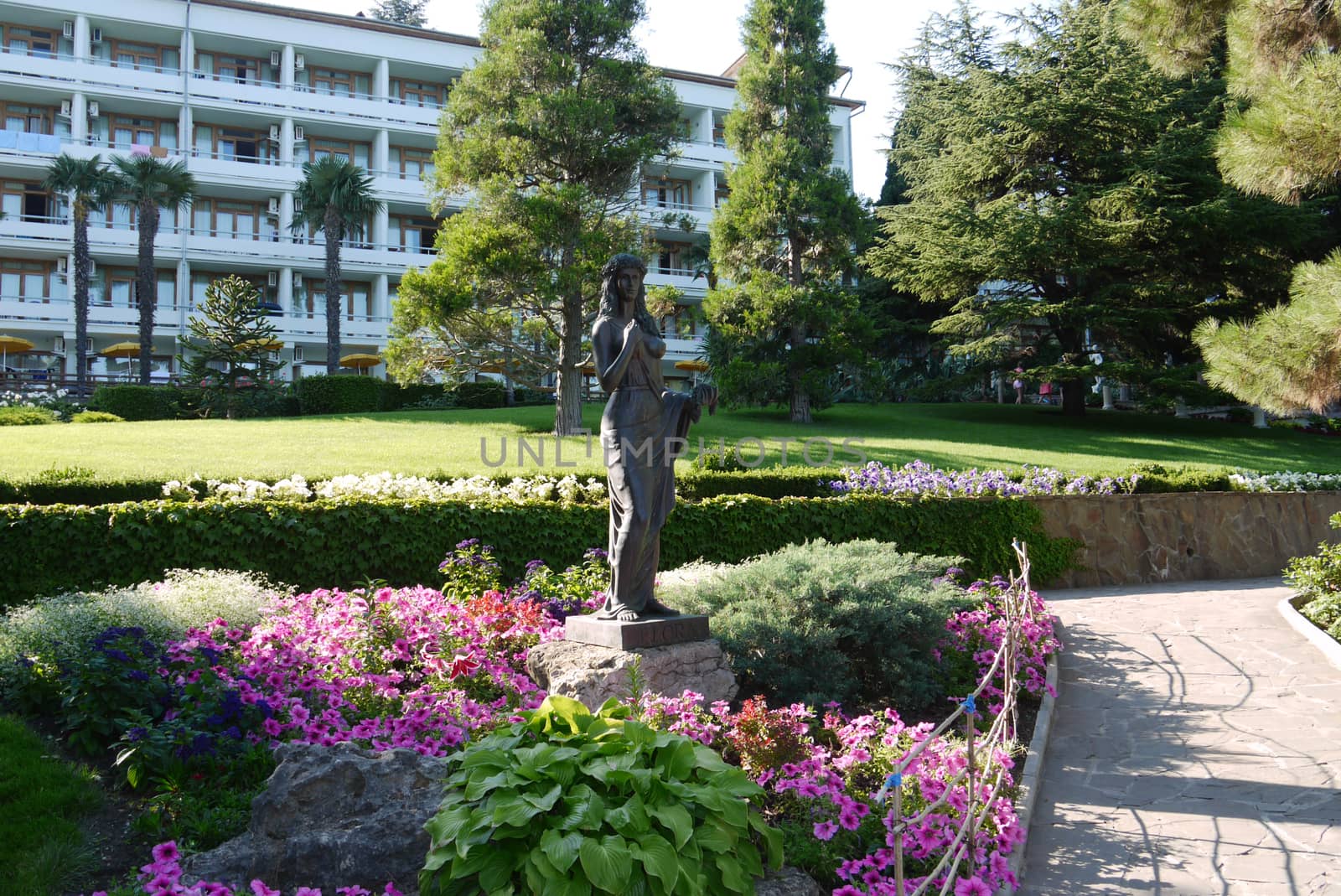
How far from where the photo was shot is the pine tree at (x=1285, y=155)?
26.0 ft

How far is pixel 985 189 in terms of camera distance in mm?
25844

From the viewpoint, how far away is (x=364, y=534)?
8852 millimetres

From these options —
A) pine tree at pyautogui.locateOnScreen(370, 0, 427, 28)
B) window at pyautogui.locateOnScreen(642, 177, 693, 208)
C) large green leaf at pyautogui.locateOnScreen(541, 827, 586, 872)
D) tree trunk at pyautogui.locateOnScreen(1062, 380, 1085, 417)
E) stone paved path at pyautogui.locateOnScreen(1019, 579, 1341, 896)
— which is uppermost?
pine tree at pyautogui.locateOnScreen(370, 0, 427, 28)

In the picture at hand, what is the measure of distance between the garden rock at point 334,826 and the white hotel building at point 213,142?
3130 cm

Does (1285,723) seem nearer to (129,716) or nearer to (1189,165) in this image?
(129,716)

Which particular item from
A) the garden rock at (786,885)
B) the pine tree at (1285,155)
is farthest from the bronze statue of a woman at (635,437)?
the pine tree at (1285,155)

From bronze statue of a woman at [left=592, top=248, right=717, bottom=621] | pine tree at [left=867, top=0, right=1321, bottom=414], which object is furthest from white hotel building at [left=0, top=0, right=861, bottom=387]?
bronze statue of a woman at [left=592, top=248, right=717, bottom=621]

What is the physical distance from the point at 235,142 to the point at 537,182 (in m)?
22.9

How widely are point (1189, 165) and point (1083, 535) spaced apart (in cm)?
1527

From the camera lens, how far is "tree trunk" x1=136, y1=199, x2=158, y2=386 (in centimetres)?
2745

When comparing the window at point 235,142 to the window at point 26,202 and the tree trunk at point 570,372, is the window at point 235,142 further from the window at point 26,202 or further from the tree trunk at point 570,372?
the tree trunk at point 570,372

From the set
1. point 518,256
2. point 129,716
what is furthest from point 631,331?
point 518,256

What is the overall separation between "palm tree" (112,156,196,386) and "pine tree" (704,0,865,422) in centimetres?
1674

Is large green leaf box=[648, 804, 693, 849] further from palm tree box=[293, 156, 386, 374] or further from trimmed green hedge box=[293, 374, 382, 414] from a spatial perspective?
palm tree box=[293, 156, 386, 374]
